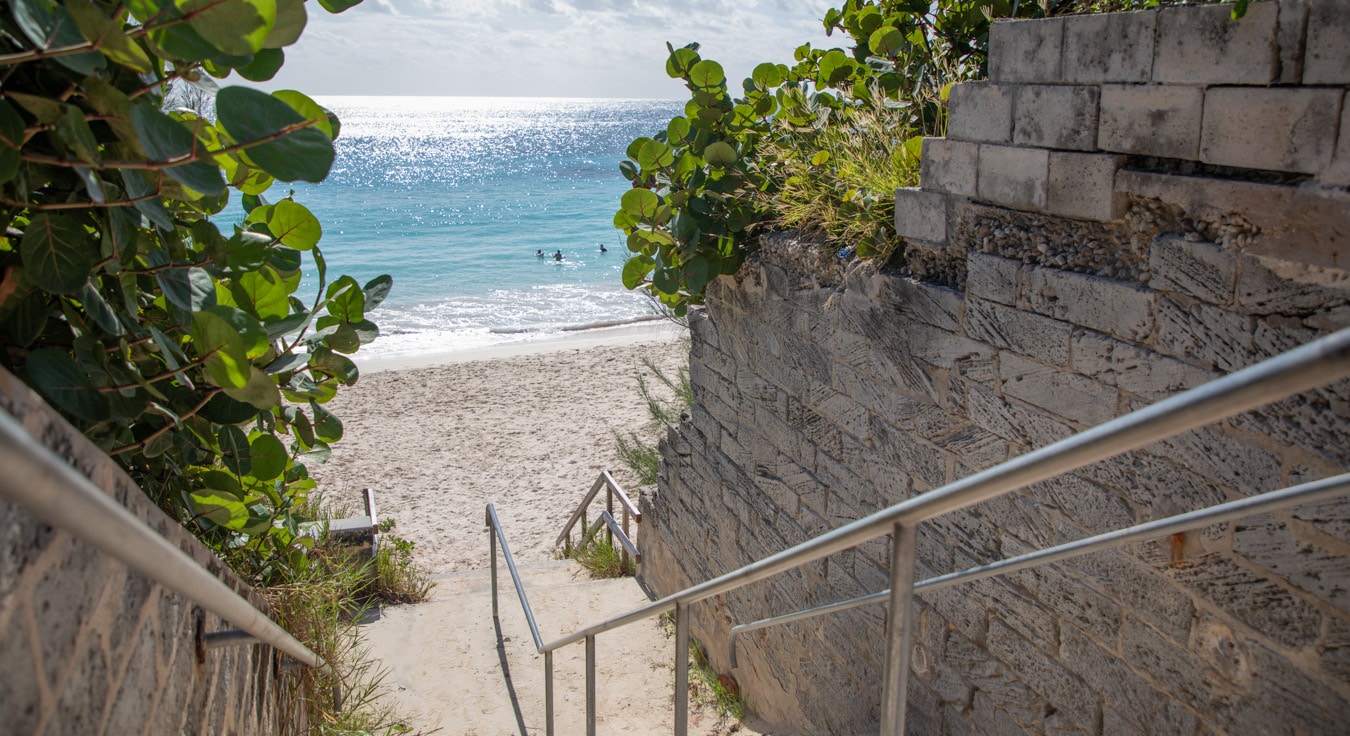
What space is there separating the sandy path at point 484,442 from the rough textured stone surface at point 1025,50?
25.0 ft

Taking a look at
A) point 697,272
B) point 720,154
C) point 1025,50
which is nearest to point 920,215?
point 1025,50

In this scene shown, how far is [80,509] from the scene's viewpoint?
82 centimetres

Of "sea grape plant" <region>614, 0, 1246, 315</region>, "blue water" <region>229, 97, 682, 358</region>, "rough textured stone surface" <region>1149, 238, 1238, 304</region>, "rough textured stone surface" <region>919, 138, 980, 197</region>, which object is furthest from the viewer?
"blue water" <region>229, 97, 682, 358</region>

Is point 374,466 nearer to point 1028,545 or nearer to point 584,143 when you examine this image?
point 1028,545

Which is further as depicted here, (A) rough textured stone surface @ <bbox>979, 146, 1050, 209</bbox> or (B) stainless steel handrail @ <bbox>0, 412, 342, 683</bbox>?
(A) rough textured stone surface @ <bbox>979, 146, 1050, 209</bbox>

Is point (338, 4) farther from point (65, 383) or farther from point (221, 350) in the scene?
point (65, 383)

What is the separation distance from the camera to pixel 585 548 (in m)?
7.61

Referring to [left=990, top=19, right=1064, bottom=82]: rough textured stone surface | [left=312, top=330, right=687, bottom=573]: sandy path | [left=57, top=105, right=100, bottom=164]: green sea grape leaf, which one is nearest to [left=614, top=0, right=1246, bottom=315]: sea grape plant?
[left=990, top=19, right=1064, bottom=82]: rough textured stone surface

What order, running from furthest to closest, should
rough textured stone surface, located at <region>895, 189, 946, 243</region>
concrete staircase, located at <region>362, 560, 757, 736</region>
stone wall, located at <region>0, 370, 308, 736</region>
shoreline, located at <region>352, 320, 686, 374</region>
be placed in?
shoreline, located at <region>352, 320, 686, 374</region>, concrete staircase, located at <region>362, 560, 757, 736</region>, rough textured stone surface, located at <region>895, 189, 946, 243</region>, stone wall, located at <region>0, 370, 308, 736</region>

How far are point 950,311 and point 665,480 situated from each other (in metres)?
3.27

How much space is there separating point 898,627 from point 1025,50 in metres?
1.71

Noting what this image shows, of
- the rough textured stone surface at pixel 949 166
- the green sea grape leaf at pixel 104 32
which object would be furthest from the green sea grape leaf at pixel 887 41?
the green sea grape leaf at pixel 104 32

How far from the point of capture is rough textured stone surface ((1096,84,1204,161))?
208cm

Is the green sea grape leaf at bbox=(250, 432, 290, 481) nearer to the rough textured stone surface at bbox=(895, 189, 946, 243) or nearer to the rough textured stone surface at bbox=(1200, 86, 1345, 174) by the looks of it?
the rough textured stone surface at bbox=(895, 189, 946, 243)
